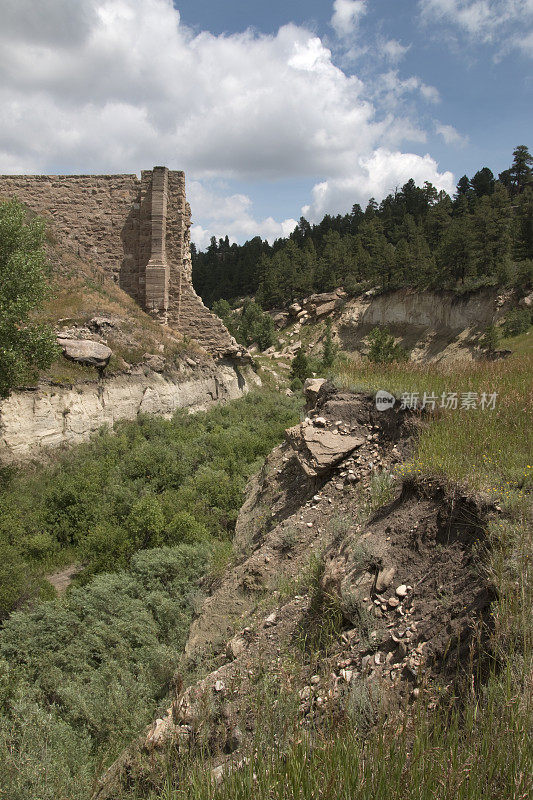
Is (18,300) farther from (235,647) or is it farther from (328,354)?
(328,354)

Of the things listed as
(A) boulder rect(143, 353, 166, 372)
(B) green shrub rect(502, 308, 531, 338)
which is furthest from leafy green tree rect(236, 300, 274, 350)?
(A) boulder rect(143, 353, 166, 372)

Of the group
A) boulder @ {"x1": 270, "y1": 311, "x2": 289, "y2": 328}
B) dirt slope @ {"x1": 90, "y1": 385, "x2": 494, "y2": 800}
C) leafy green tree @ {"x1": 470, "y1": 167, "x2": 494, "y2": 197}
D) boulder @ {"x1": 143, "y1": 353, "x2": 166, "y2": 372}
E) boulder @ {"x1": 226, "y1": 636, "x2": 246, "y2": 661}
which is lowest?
boulder @ {"x1": 226, "y1": 636, "x2": 246, "y2": 661}

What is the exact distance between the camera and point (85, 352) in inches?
508

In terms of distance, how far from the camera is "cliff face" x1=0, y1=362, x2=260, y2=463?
1081 centimetres

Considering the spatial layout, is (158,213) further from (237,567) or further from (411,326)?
(411,326)

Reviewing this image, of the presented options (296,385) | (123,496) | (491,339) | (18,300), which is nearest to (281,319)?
(491,339)

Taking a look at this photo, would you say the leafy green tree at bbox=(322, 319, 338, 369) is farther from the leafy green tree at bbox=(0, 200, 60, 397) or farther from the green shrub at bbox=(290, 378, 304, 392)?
the leafy green tree at bbox=(0, 200, 60, 397)

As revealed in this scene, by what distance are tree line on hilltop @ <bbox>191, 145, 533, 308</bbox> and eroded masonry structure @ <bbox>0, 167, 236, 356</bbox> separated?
27938 millimetres

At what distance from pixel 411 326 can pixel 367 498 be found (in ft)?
132

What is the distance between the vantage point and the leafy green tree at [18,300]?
9.40m

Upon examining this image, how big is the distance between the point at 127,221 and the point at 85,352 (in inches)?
296

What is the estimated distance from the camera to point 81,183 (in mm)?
17703

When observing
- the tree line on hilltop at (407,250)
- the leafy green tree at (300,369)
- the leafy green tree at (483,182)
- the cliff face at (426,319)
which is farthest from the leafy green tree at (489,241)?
the leafy green tree at (483,182)

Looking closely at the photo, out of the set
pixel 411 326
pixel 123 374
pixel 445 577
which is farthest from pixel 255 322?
pixel 445 577
